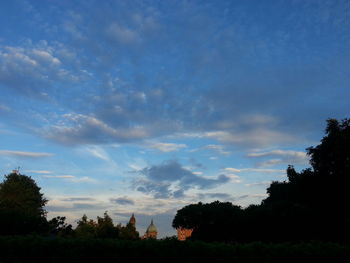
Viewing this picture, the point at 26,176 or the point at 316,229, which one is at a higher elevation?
the point at 26,176

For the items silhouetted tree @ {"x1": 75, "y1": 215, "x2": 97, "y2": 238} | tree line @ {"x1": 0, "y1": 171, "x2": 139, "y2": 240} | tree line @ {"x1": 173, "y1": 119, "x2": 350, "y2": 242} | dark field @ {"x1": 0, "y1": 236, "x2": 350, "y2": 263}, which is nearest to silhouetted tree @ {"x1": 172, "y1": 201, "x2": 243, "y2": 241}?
tree line @ {"x1": 173, "y1": 119, "x2": 350, "y2": 242}

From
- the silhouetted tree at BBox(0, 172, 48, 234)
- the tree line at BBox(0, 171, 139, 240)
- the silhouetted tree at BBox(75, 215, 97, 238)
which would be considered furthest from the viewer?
the silhouetted tree at BBox(0, 172, 48, 234)

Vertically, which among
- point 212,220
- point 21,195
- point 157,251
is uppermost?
point 21,195

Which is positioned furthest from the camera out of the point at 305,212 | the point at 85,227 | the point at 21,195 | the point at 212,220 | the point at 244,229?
the point at 21,195

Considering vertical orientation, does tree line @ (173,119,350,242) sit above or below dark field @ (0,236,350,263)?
above

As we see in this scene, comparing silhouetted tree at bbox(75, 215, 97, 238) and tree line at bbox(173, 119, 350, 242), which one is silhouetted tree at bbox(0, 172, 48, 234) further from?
tree line at bbox(173, 119, 350, 242)

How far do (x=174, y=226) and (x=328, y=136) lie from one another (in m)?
23.3

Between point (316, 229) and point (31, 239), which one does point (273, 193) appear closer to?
point (316, 229)

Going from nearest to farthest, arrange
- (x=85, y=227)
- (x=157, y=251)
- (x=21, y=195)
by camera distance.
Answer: (x=157, y=251) < (x=85, y=227) < (x=21, y=195)

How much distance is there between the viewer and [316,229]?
110 ft

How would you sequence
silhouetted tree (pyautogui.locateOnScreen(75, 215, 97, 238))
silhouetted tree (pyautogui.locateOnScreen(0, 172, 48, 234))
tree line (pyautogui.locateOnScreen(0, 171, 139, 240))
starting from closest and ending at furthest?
1. tree line (pyautogui.locateOnScreen(0, 171, 139, 240))
2. silhouetted tree (pyautogui.locateOnScreen(75, 215, 97, 238))
3. silhouetted tree (pyautogui.locateOnScreen(0, 172, 48, 234))

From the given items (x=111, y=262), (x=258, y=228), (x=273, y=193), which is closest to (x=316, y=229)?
(x=258, y=228)

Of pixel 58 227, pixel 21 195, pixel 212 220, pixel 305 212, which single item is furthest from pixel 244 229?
pixel 21 195

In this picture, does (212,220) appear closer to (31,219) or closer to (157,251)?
(31,219)
